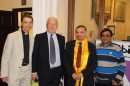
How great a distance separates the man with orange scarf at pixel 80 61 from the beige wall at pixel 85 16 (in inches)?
60.1

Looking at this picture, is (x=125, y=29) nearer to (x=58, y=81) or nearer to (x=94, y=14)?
(x=94, y=14)

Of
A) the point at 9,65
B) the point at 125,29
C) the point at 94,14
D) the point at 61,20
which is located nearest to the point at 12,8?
the point at 61,20

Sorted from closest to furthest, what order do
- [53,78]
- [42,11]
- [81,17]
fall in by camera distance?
[53,78]
[42,11]
[81,17]

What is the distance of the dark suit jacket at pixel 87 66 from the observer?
76.7 inches

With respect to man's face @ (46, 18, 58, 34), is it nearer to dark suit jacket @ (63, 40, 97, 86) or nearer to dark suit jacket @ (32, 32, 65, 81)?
dark suit jacket @ (32, 32, 65, 81)

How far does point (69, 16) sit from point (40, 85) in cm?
175

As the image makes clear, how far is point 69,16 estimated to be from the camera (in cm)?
334

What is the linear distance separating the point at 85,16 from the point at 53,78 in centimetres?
209

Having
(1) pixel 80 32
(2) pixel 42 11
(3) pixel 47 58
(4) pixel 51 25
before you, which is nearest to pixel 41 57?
(3) pixel 47 58

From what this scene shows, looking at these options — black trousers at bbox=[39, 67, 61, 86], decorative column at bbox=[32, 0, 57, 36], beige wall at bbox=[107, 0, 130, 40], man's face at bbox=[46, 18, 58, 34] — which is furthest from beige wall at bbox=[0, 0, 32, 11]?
black trousers at bbox=[39, 67, 61, 86]

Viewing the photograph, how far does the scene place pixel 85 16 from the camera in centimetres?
374

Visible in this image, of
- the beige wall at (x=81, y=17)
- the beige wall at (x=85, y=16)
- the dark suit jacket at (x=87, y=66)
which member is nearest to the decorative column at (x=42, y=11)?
the beige wall at (x=81, y=17)

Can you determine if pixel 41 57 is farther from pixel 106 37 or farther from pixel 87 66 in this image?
pixel 106 37

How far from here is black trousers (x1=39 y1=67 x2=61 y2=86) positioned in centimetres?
201
